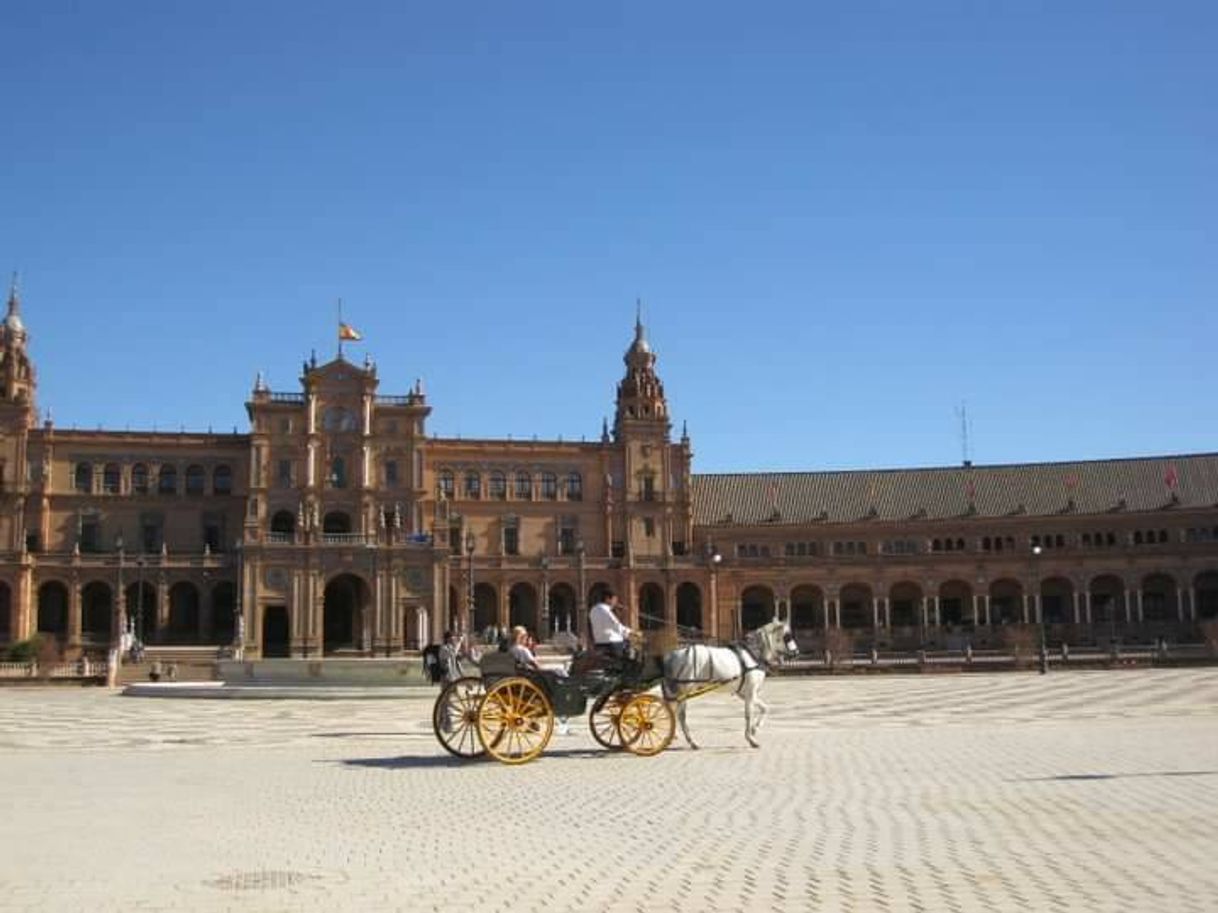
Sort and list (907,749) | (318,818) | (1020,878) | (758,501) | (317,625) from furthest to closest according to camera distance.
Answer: (758,501) → (317,625) → (907,749) → (318,818) → (1020,878)

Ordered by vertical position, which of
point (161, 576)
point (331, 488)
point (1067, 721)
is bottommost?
point (1067, 721)

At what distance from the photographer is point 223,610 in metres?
91.0

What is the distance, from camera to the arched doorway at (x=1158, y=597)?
98.5 meters

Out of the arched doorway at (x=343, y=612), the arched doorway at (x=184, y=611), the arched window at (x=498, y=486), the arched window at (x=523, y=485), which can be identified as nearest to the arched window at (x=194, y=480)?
the arched doorway at (x=184, y=611)

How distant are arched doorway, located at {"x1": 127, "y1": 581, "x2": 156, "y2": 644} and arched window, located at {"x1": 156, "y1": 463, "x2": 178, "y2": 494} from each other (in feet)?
23.8

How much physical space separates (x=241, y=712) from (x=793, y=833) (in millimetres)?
26081

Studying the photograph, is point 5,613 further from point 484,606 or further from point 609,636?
point 609,636

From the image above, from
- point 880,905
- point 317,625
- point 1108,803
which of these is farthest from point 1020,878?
point 317,625

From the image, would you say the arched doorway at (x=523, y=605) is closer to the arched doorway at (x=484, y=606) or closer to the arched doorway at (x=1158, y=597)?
the arched doorway at (x=484, y=606)

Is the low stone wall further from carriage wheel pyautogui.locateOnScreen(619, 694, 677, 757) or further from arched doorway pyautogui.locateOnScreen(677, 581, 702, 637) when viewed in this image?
arched doorway pyautogui.locateOnScreen(677, 581, 702, 637)

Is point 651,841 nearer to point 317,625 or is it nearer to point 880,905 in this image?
point 880,905

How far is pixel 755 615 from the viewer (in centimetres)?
10300

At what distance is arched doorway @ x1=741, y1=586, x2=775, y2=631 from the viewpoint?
10206 centimetres

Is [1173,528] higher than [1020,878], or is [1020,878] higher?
[1173,528]
